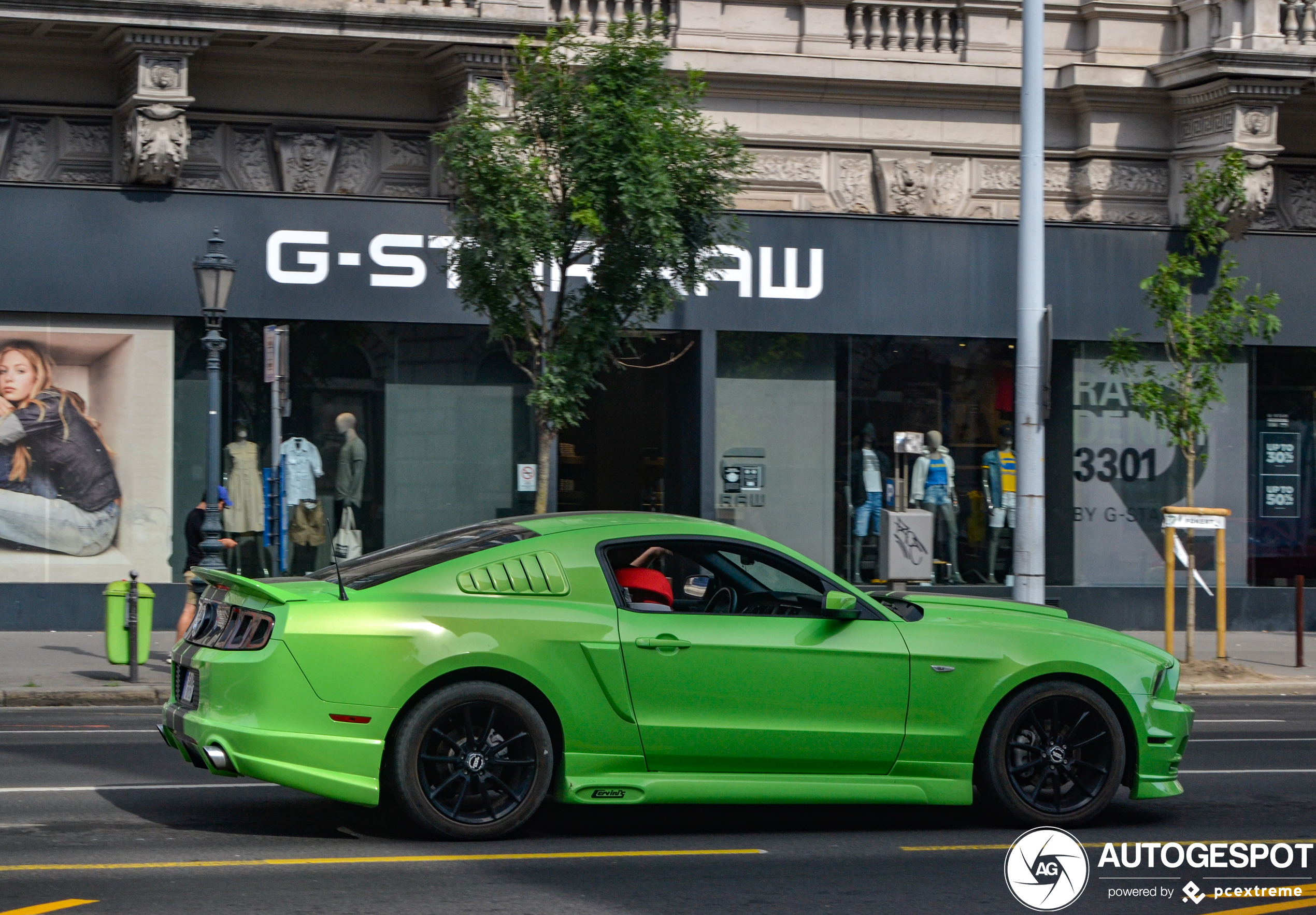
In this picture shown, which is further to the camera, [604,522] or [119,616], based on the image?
[119,616]

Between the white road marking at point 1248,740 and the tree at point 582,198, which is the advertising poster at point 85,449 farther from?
the white road marking at point 1248,740

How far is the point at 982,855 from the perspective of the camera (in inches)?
264

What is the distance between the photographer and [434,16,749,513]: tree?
535 inches

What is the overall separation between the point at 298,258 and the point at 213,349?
3.00m

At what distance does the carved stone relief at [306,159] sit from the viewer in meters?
17.4

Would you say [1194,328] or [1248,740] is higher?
[1194,328]

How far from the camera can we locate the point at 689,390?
1859 centimetres

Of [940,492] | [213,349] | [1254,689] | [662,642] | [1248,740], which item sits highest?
[213,349]

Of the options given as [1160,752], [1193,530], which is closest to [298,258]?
[1193,530]

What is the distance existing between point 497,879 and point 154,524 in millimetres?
12038

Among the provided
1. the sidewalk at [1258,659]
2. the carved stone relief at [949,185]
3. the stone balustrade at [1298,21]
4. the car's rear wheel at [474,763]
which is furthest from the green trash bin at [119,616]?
the stone balustrade at [1298,21]

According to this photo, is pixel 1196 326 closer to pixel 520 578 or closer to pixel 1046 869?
pixel 1046 869

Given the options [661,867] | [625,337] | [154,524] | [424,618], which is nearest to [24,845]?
[424,618]

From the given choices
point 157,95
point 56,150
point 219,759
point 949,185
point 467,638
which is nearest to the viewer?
point 219,759
